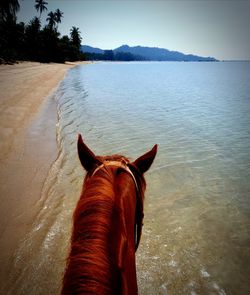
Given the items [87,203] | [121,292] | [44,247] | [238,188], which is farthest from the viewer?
[238,188]

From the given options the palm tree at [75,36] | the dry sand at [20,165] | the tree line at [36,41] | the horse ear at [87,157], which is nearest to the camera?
the horse ear at [87,157]

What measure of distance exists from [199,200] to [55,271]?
3.65 metres

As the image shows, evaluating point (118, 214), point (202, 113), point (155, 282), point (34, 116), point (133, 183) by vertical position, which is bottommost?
point (202, 113)

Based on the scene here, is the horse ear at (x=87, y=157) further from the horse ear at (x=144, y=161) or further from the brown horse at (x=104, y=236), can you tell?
the horse ear at (x=144, y=161)

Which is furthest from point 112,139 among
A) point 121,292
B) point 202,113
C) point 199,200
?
point 202,113

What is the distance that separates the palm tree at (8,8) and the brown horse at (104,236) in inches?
1885

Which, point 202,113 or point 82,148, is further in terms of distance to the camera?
point 202,113

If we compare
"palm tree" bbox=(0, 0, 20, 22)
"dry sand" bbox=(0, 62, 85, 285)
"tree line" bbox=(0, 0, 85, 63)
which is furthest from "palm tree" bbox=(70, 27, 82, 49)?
"dry sand" bbox=(0, 62, 85, 285)

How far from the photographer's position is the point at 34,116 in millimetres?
11625

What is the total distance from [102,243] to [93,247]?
0.05 m

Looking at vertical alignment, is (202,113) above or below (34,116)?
below

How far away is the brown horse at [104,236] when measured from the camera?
982 millimetres

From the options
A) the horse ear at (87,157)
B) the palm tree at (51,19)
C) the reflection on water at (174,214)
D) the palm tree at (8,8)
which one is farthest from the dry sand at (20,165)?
the palm tree at (51,19)

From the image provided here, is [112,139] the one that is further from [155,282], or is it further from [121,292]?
[121,292]
